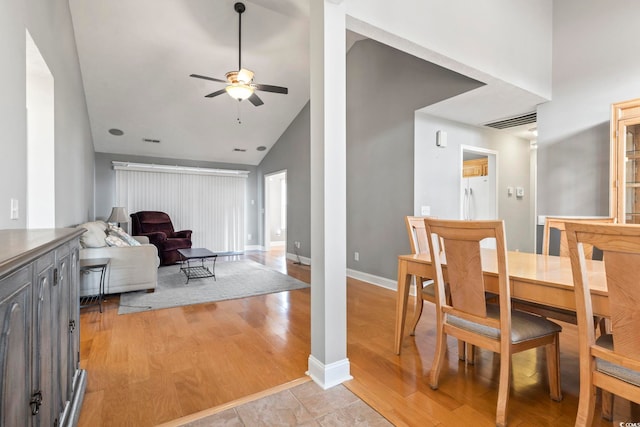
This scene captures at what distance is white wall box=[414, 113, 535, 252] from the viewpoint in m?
3.92

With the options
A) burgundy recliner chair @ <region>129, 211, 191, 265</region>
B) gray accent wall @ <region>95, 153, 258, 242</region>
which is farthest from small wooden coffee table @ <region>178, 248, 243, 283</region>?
gray accent wall @ <region>95, 153, 258, 242</region>

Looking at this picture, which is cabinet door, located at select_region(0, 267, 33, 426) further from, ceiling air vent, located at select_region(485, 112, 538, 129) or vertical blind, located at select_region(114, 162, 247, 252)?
vertical blind, located at select_region(114, 162, 247, 252)

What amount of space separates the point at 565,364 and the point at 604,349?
3.81ft

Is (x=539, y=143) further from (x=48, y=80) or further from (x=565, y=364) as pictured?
(x=48, y=80)

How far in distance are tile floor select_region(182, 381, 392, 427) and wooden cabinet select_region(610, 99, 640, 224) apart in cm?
296

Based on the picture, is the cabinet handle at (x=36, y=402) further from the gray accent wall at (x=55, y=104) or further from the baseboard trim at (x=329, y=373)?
the baseboard trim at (x=329, y=373)

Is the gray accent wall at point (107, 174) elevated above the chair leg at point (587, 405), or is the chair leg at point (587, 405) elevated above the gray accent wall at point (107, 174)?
the gray accent wall at point (107, 174)

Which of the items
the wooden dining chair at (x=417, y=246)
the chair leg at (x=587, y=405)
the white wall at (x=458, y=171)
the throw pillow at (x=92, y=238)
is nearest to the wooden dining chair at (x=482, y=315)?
the chair leg at (x=587, y=405)

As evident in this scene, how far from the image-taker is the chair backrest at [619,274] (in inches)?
43.2

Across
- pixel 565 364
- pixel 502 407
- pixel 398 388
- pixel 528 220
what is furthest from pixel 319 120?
pixel 528 220

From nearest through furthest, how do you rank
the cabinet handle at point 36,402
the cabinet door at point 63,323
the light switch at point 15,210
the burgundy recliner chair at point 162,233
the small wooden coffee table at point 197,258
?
1. the cabinet handle at point 36,402
2. the cabinet door at point 63,323
3. the light switch at point 15,210
4. the small wooden coffee table at point 197,258
5. the burgundy recliner chair at point 162,233

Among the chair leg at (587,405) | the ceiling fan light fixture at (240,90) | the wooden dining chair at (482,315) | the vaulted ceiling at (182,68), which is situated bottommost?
the chair leg at (587,405)

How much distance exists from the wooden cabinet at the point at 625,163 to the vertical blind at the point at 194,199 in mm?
6958

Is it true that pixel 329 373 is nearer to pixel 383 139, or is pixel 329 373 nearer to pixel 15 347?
pixel 15 347
